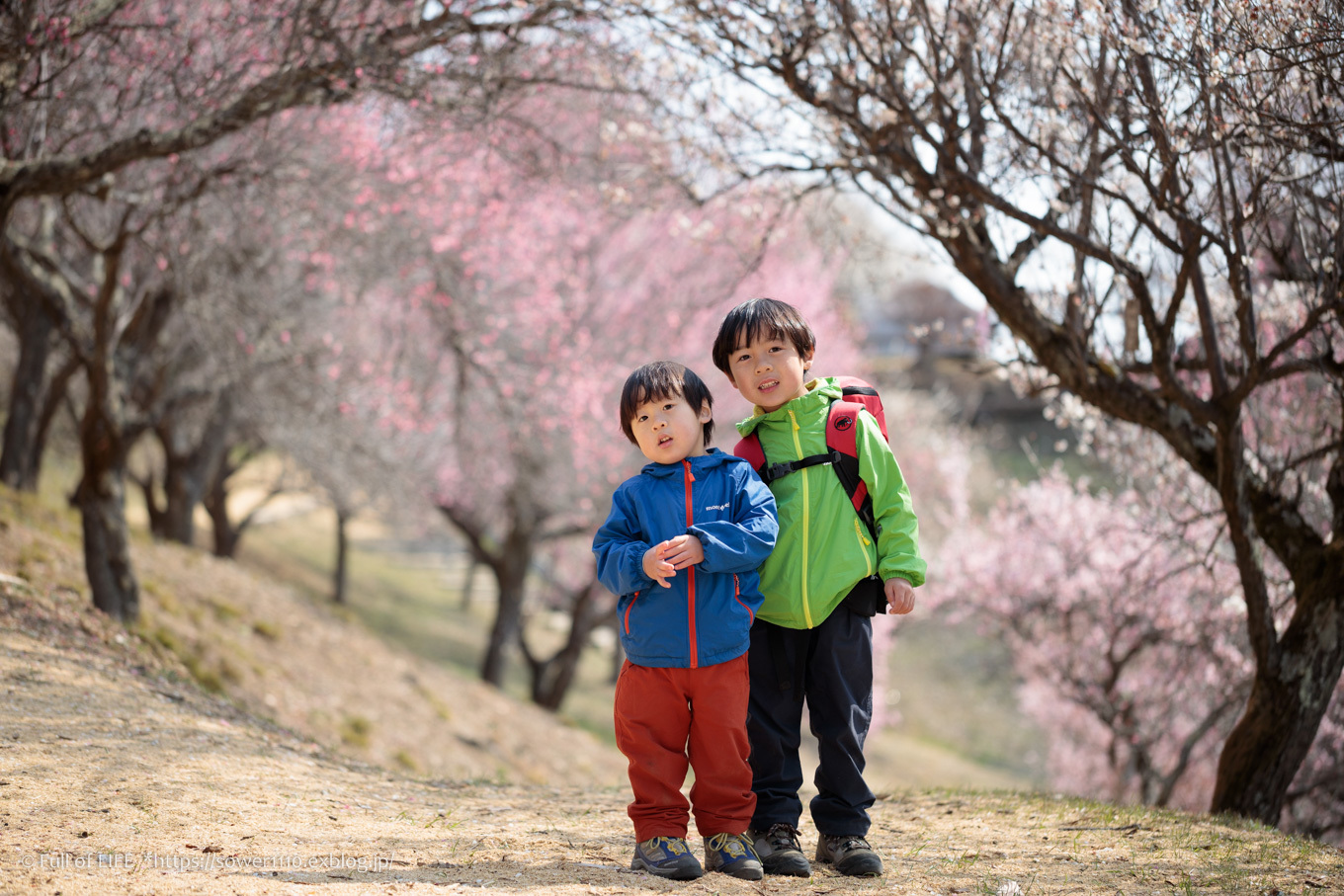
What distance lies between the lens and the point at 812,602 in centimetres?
304

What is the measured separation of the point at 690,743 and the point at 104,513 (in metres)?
5.22

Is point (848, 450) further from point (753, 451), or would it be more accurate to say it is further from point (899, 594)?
point (899, 594)

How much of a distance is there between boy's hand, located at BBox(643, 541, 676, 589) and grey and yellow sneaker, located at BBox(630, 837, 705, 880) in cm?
80

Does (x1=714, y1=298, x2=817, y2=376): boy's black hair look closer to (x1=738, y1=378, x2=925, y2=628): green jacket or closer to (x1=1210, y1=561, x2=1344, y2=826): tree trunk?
(x1=738, y1=378, x2=925, y2=628): green jacket

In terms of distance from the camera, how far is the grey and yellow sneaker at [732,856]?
2928 mm

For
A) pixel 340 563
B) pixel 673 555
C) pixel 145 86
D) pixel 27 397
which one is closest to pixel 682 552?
pixel 673 555

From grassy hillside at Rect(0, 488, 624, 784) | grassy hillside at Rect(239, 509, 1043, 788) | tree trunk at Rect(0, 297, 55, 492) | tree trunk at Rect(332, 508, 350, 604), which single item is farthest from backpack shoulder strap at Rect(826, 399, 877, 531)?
A: tree trunk at Rect(332, 508, 350, 604)

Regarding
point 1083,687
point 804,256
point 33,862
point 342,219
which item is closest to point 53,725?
point 33,862

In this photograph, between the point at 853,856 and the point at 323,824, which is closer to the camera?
the point at 853,856

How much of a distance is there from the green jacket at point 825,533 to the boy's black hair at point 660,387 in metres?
0.38

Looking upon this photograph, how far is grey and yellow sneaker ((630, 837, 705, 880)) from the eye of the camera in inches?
114

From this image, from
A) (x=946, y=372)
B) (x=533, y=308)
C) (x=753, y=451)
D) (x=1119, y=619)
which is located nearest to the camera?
(x=753, y=451)

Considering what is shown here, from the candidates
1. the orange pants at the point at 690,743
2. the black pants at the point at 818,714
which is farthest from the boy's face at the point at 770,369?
the orange pants at the point at 690,743

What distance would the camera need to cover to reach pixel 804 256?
1680 cm
